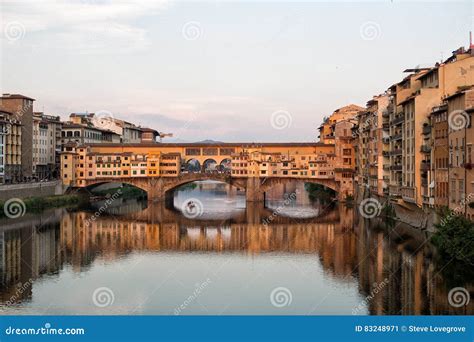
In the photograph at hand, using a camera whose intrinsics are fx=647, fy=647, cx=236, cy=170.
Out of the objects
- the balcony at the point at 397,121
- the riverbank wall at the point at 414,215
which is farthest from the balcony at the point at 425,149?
the balcony at the point at 397,121

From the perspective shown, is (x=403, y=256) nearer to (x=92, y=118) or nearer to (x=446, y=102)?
(x=446, y=102)

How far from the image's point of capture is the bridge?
46.2 metres

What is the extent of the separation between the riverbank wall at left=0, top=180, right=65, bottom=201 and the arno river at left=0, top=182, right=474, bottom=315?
1.91 m

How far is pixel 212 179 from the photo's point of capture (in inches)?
1859

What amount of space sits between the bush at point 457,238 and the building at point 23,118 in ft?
103

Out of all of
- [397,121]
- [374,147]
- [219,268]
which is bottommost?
[219,268]

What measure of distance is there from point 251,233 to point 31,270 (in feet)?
40.2

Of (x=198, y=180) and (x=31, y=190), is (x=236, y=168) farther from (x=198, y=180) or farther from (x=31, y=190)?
(x=31, y=190)

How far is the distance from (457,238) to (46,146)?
39.7 m

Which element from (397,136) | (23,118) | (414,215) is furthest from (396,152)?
(23,118)

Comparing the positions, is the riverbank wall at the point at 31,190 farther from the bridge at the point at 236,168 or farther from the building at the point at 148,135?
the building at the point at 148,135

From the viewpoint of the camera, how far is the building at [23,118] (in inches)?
1743

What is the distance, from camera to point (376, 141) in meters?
34.4

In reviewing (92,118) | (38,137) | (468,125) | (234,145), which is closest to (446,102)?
(468,125)
